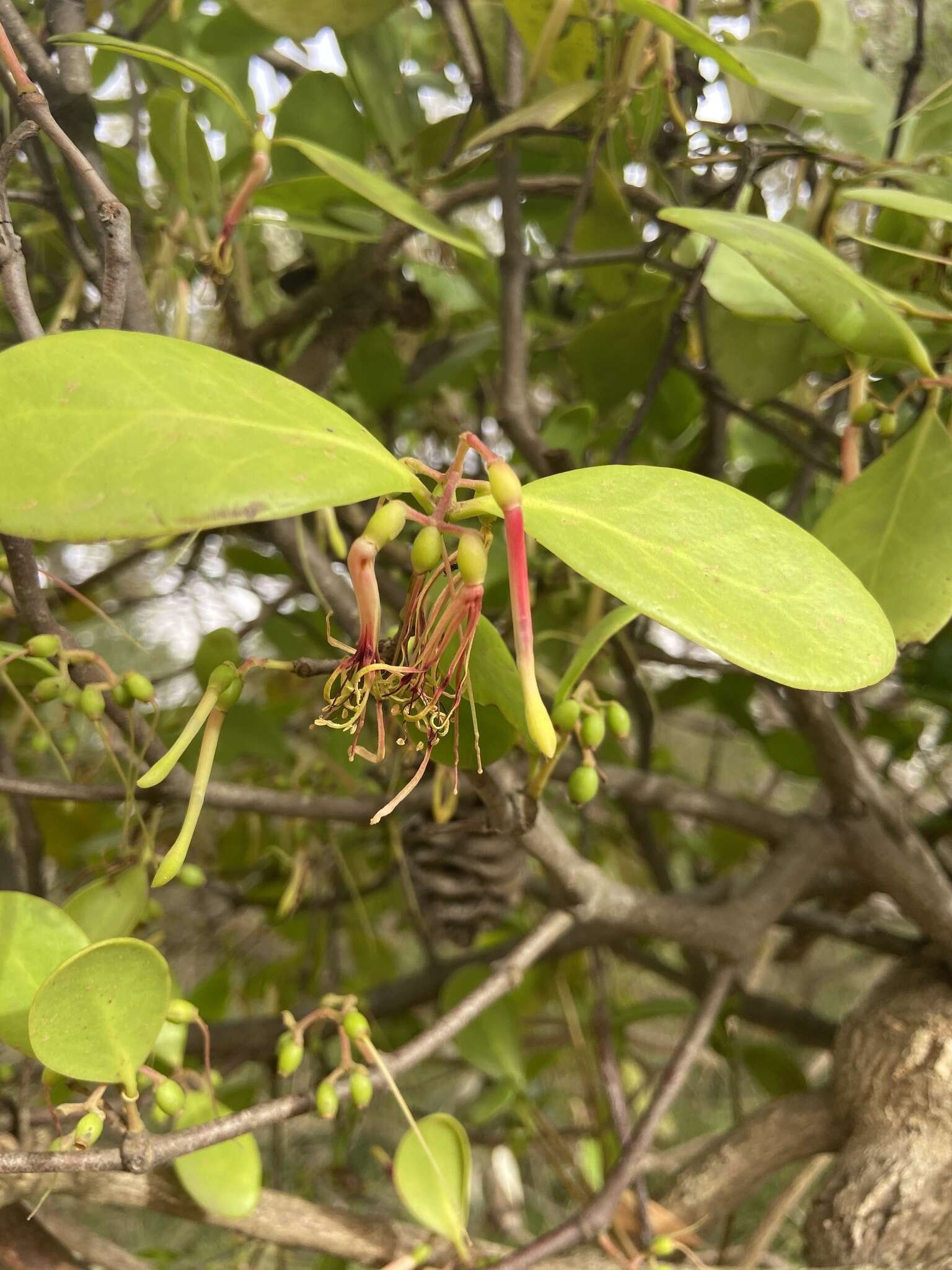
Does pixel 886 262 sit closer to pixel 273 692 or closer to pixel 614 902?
pixel 614 902

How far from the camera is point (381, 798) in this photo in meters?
0.46

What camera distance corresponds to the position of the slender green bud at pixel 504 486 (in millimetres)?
175

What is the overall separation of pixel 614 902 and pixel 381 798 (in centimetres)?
13

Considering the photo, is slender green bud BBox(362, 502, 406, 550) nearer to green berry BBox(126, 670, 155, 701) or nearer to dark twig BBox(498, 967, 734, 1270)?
green berry BBox(126, 670, 155, 701)

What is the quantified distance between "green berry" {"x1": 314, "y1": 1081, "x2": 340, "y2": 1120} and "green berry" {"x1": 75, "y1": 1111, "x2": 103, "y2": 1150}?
69 mm

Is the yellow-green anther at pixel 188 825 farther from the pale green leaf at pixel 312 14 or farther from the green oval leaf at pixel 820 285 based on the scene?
the pale green leaf at pixel 312 14

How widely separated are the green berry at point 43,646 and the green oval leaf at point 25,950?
0.26 feet

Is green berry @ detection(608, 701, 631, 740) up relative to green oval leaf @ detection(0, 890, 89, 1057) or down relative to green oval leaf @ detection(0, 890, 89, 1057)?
up

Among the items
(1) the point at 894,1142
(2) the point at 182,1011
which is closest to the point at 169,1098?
(2) the point at 182,1011

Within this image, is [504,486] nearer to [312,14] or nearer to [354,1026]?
[354,1026]

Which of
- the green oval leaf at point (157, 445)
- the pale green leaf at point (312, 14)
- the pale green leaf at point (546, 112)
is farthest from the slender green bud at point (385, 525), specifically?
the pale green leaf at point (312, 14)

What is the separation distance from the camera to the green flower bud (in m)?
0.19

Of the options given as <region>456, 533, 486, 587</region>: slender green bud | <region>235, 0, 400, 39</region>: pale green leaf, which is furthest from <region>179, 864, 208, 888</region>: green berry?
<region>235, 0, 400, 39</region>: pale green leaf

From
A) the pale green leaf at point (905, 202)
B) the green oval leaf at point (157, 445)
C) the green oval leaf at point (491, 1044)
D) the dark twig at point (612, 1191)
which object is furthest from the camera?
the green oval leaf at point (491, 1044)
